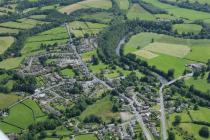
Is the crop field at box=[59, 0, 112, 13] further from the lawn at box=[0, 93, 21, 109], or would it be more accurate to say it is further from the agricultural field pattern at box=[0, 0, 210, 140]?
the lawn at box=[0, 93, 21, 109]

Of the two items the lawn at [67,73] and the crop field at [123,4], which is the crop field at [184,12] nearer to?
the crop field at [123,4]

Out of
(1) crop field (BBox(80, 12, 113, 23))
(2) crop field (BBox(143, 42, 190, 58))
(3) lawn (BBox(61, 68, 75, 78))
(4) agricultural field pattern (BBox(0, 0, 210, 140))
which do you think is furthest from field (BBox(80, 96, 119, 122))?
(1) crop field (BBox(80, 12, 113, 23))

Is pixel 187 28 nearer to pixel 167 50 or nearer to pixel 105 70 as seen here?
pixel 167 50

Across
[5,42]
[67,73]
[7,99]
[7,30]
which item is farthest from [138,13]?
[7,99]

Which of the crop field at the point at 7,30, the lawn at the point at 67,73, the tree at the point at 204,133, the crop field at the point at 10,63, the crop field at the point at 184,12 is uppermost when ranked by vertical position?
the crop field at the point at 184,12

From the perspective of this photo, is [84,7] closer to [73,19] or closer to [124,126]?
[73,19]

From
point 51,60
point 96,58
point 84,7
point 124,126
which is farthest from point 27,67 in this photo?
point 84,7

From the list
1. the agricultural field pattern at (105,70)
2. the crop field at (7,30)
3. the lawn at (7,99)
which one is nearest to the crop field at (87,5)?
the agricultural field pattern at (105,70)
